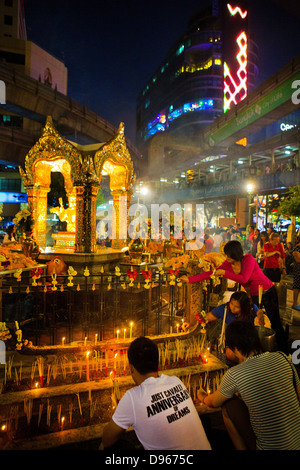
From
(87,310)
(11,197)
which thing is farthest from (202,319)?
(11,197)

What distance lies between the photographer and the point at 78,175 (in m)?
9.13

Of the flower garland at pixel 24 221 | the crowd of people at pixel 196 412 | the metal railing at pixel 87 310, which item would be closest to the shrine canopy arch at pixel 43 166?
the flower garland at pixel 24 221

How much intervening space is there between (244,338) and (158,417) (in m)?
1.15

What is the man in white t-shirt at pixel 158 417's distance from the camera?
2.02 metres

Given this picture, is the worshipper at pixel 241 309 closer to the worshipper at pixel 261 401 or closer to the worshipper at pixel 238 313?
the worshipper at pixel 238 313

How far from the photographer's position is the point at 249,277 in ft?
14.8

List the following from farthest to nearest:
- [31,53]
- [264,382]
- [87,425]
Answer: [31,53] → [87,425] → [264,382]

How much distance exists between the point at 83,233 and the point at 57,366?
5.40 metres

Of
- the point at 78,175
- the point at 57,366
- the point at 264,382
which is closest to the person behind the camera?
the point at 264,382

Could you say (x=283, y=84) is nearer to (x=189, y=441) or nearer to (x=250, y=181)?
(x=250, y=181)

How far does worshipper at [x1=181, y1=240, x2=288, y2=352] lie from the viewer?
176 inches

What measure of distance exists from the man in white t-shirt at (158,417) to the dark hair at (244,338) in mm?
786

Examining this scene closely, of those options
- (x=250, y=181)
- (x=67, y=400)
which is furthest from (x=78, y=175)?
(x=250, y=181)
